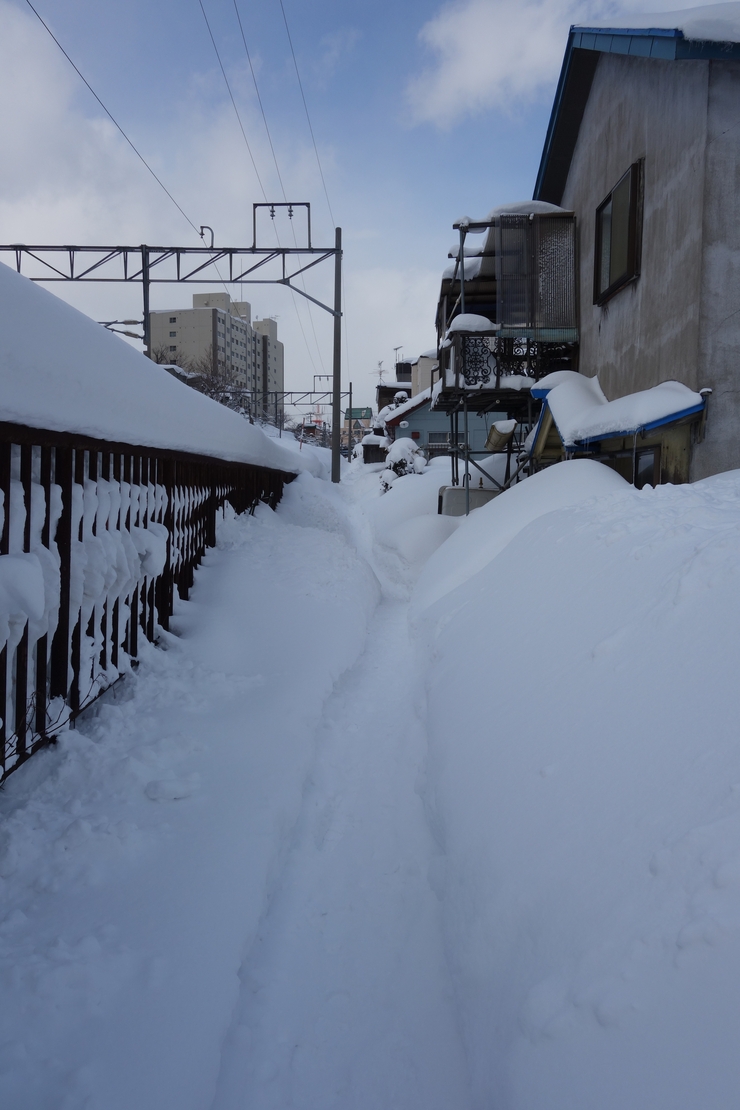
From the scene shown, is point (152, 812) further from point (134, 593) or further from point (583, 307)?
point (583, 307)

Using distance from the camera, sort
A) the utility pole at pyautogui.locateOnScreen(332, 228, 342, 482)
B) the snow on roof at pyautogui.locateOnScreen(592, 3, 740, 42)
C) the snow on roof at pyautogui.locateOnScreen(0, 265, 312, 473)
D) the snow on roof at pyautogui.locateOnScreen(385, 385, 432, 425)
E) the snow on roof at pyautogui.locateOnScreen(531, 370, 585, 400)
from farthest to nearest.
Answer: the snow on roof at pyautogui.locateOnScreen(385, 385, 432, 425) < the utility pole at pyautogui.locateOnScreen(332, 228, 342, 482) < the snow on roof at pyautogui.locateOnScreen(531, 370, 585, 400) < the snow on roof at pyautogui.locateOnScreen(592, 3, 740, 42) < the snow on roof at pyautogui.locateOnScreen(0, 265, 312, 473)

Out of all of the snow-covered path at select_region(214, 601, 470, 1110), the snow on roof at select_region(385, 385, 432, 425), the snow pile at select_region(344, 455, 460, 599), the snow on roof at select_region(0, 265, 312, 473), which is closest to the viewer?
the snow-covered path at select_region(214, 601, 470, 1110)

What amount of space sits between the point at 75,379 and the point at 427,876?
2680 mm

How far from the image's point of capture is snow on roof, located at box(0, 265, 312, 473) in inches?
89.7

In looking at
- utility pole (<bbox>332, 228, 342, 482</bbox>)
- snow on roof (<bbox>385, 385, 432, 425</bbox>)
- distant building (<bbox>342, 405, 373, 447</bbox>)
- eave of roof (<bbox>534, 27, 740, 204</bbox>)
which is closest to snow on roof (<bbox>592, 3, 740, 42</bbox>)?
eave of roof (<bbox>534, 27, 740, 204</bbox>)

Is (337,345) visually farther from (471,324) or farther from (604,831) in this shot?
(604,831)

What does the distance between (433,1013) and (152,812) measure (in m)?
1.40

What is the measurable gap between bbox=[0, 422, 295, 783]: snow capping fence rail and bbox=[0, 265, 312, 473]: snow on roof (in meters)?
0.12

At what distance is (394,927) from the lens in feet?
7.77

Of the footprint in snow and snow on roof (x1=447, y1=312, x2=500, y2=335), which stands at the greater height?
snow on roof (x1=447, y1=312, x2=500, y2=335)

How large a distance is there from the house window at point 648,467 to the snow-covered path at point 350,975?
217 inches

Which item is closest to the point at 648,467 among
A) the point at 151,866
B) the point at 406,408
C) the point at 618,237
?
the point at 618,237

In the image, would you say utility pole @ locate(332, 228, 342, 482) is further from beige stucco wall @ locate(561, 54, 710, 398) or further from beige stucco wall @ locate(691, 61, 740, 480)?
beige stucco wall @ locate(691, 61, 740, 480)

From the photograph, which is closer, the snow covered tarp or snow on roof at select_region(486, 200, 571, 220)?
the snow covered tarp
